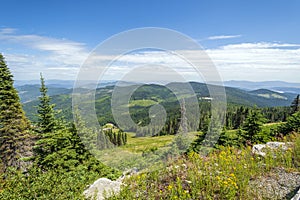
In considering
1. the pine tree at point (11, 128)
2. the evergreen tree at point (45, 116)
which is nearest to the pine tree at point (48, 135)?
the evergreen tree at point (45, 116)

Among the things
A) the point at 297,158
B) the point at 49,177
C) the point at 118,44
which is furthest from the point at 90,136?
the point at 297,158

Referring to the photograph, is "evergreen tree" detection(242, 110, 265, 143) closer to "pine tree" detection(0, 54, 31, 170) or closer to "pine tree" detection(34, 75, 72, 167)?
"pine tree" detection(34, 75, 72, 167)

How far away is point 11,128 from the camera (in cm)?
1978

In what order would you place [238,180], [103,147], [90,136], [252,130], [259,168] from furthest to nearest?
[252,130], [90,136], [103,147], [259,168], [238,180]

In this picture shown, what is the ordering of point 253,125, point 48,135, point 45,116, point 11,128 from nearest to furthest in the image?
point 48,135 < point 45,116 < point 11,128 < point 253,125

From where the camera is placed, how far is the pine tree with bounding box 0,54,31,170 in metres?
19.5

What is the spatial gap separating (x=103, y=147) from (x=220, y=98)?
4.94m

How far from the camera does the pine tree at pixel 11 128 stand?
19484 millimetres

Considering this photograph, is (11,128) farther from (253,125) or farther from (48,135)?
(253,125)

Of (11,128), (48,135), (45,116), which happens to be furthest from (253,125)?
(11,128)

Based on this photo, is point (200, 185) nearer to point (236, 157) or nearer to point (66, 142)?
point (236, 157)

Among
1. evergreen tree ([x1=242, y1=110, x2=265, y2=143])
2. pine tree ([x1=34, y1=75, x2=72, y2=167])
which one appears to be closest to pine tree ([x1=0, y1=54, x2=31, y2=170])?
pine tree ([x1=34, y1=75, x2=72, y2=167])

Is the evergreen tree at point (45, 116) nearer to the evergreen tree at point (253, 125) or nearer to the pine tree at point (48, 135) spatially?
the pine tree at point (48, 135)

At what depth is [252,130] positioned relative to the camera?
26766 millimetres
